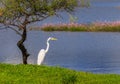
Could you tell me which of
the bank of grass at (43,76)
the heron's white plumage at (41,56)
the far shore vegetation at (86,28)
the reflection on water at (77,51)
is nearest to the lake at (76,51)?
the reflection on water at (77,51)

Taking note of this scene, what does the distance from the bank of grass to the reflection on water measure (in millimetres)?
6701

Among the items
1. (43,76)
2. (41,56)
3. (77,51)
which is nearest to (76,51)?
(77,51)

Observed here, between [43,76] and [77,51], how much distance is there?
1578cm

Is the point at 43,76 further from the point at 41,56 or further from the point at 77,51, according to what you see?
the point at 77,51

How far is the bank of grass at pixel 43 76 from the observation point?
52.8 ft

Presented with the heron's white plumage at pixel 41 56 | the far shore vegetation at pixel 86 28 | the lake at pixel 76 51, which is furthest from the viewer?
the far shore vegetation at pixel 86 28

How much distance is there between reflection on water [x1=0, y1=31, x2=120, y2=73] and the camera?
2734 cm

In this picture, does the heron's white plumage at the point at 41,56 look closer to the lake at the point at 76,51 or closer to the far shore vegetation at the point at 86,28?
the lake at the point at 76,51

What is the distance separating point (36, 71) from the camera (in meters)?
18.4

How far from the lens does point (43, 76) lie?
693 inches

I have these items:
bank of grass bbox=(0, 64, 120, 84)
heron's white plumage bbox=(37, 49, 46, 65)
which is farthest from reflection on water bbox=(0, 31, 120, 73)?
bank of grass bbox=(0, 64, 120, 84)

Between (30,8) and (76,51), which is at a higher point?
(30,8)

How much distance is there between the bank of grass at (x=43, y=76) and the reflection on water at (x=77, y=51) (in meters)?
6.70

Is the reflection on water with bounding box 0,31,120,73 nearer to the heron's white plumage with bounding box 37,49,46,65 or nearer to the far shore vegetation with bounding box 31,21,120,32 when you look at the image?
the far shore vegetation with bounding box 31,21,120,32
